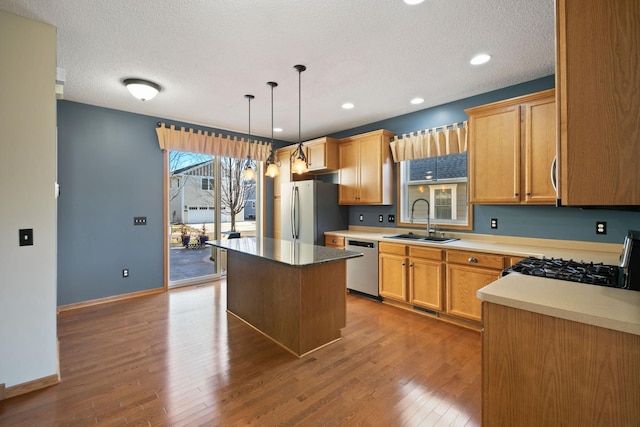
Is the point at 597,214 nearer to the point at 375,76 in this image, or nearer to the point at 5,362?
the point at 375,76

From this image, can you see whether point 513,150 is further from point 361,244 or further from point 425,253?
point 361,244

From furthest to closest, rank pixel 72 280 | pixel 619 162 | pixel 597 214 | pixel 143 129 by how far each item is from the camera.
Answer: pixel 143 129, pixel 72 280, pixel 597 214, pixel 619 162

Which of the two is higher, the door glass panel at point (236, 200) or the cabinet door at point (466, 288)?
the door glass panel at point (236, 200)

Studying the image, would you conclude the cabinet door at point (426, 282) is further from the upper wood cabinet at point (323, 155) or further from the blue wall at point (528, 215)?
the upper wood cabinet at point (323, 155)

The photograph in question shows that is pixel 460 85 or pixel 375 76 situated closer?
pixel 375 76

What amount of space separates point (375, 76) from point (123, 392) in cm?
345

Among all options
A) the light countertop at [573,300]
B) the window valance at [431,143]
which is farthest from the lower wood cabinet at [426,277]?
the light countertop at [573,300]

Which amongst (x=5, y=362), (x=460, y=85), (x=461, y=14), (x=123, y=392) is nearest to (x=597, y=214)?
(x=460, y=85)

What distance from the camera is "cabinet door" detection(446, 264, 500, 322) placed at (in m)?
2.92

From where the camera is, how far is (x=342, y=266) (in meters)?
2.86

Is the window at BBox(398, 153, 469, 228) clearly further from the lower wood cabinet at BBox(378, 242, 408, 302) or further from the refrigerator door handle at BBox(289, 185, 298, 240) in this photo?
the refrigerator door handle at BBox(289, 185, 298, 240)

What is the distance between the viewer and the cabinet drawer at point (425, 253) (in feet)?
10.7

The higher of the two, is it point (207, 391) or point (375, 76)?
point (375, 76)

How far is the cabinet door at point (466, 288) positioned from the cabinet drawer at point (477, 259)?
2.0 inches
